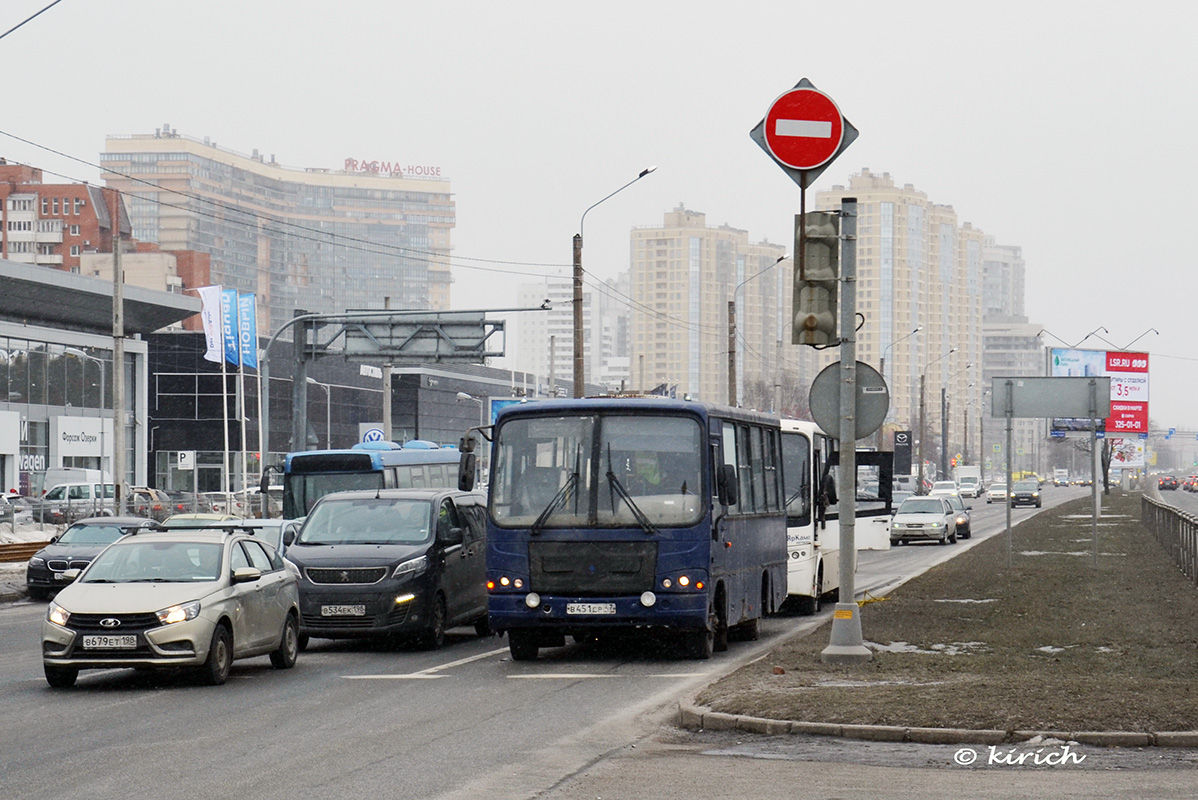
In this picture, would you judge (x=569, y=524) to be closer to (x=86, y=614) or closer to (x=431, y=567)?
(x=431, y=567)

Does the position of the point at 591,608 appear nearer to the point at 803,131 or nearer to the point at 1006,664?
the point at 1006,664

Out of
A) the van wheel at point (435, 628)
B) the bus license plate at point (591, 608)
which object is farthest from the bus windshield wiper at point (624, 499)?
the van wheel at point (435, 628)

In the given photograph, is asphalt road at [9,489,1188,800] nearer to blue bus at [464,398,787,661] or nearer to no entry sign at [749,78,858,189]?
blue bus at [464,398,787,661]

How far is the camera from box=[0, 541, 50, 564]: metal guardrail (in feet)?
121

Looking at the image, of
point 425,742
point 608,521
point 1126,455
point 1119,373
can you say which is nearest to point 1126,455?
point 1126,455

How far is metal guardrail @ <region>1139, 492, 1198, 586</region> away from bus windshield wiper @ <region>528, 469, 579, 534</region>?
1304 centimetres

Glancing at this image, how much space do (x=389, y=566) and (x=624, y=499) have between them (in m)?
3.04

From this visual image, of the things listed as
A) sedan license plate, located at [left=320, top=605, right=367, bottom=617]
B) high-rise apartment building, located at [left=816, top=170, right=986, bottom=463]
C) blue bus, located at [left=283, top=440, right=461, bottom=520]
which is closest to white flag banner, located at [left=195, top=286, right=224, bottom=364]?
blue bus, located at [left=283, top=440, right=461, bottom=520]

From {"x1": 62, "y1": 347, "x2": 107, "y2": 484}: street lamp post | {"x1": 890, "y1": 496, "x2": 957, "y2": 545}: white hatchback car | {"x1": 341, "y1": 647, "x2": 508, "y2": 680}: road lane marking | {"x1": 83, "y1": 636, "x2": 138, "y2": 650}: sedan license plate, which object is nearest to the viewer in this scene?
{"x1": 83, "y1": 636, "x2": 138, "y2": 650}: sedan license plate

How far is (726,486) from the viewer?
54.9 feet

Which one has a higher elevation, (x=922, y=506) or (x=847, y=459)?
(x=847, y=459)

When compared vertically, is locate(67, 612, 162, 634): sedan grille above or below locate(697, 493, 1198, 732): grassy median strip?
above

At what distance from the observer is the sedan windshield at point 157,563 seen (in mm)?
14969

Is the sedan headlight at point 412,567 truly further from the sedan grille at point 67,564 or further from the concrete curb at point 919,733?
the sedan grille at point 67,564
